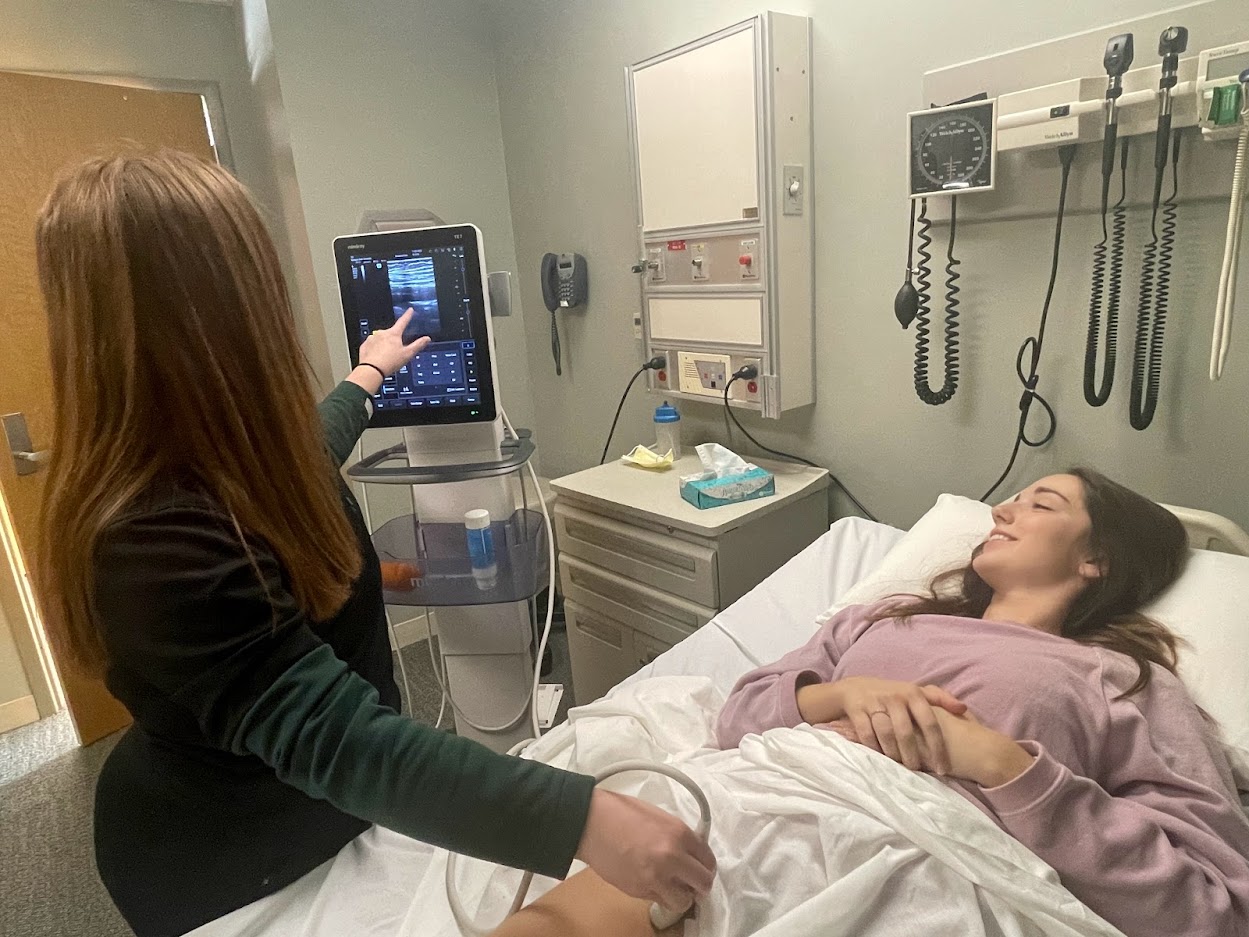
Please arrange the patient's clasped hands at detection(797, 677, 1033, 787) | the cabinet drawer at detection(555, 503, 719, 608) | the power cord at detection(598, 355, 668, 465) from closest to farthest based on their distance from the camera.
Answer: the patient's clasped hands at detection(797, 677, 1033, 787), the cabinet drawer at detection(555, 503, 719, 608), the power cord at detection(598, 355, 668, 465)

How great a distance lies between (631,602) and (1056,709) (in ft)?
3.62

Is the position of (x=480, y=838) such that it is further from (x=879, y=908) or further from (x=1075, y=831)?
(x=1075, y=831)

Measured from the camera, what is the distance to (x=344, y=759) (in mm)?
661

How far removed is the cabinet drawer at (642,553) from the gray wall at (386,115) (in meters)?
0.94

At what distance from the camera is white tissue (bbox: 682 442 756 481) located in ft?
6.10

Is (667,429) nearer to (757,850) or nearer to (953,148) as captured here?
(953,148)

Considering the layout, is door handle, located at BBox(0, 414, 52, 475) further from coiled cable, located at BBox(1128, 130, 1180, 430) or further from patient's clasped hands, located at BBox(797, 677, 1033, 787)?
coiled cable, located at BBox(1128, 130, 1180, 430)

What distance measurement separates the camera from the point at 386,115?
2.48 metres

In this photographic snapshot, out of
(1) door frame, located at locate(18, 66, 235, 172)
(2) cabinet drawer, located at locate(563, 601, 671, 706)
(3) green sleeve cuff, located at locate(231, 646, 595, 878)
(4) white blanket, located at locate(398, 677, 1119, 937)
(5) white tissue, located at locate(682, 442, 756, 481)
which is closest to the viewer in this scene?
(3) green sleeve cuff, located at locate(231, 646, 595, 878)

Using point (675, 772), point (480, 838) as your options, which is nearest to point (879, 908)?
point (675, 772)

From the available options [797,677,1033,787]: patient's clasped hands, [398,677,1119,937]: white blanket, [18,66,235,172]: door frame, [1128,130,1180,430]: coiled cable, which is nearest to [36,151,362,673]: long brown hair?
[398,677,1119,937]: white blanket

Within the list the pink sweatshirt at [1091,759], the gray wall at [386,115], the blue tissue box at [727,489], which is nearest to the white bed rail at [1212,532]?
the pink sweatshirt at [1091,759]

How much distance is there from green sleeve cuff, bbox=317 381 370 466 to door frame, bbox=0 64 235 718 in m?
1.50

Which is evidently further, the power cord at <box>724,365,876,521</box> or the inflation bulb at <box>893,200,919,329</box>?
the power cord at <box>724,365,876,521</box>
